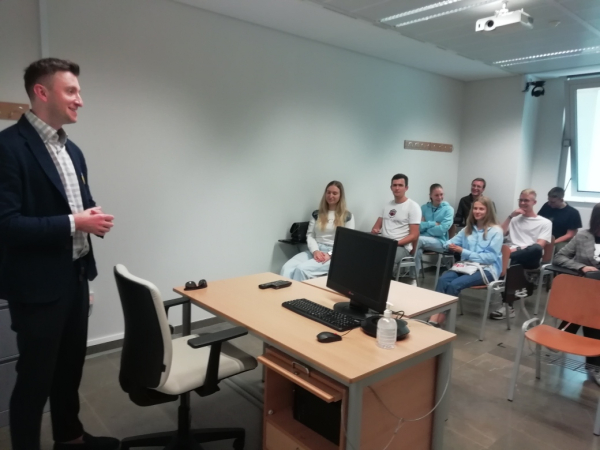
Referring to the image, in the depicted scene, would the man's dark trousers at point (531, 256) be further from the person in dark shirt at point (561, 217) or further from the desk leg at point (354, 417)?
the desk leg at point (354, 417)

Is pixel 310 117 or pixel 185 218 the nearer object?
pixel 185 218

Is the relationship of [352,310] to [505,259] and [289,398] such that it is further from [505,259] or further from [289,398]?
[505,259]

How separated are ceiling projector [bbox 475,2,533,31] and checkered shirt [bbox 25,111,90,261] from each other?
3.13 meters

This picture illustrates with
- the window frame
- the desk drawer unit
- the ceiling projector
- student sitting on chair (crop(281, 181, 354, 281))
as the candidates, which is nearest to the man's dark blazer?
the desk drawer unit

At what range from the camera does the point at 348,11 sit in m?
3.50

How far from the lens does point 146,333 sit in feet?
5.71

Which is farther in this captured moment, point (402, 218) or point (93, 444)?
point (402, 218)

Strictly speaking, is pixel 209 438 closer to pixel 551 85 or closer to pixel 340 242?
pixel 340 242

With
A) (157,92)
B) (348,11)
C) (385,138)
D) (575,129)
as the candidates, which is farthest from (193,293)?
(575,129)

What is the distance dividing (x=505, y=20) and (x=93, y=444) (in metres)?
3.91

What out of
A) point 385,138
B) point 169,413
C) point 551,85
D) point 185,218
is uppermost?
point 551,85

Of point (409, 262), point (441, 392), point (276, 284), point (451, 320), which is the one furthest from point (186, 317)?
point (409, 262)

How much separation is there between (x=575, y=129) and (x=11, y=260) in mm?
6665

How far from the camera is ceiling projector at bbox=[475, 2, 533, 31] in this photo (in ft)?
10.4
